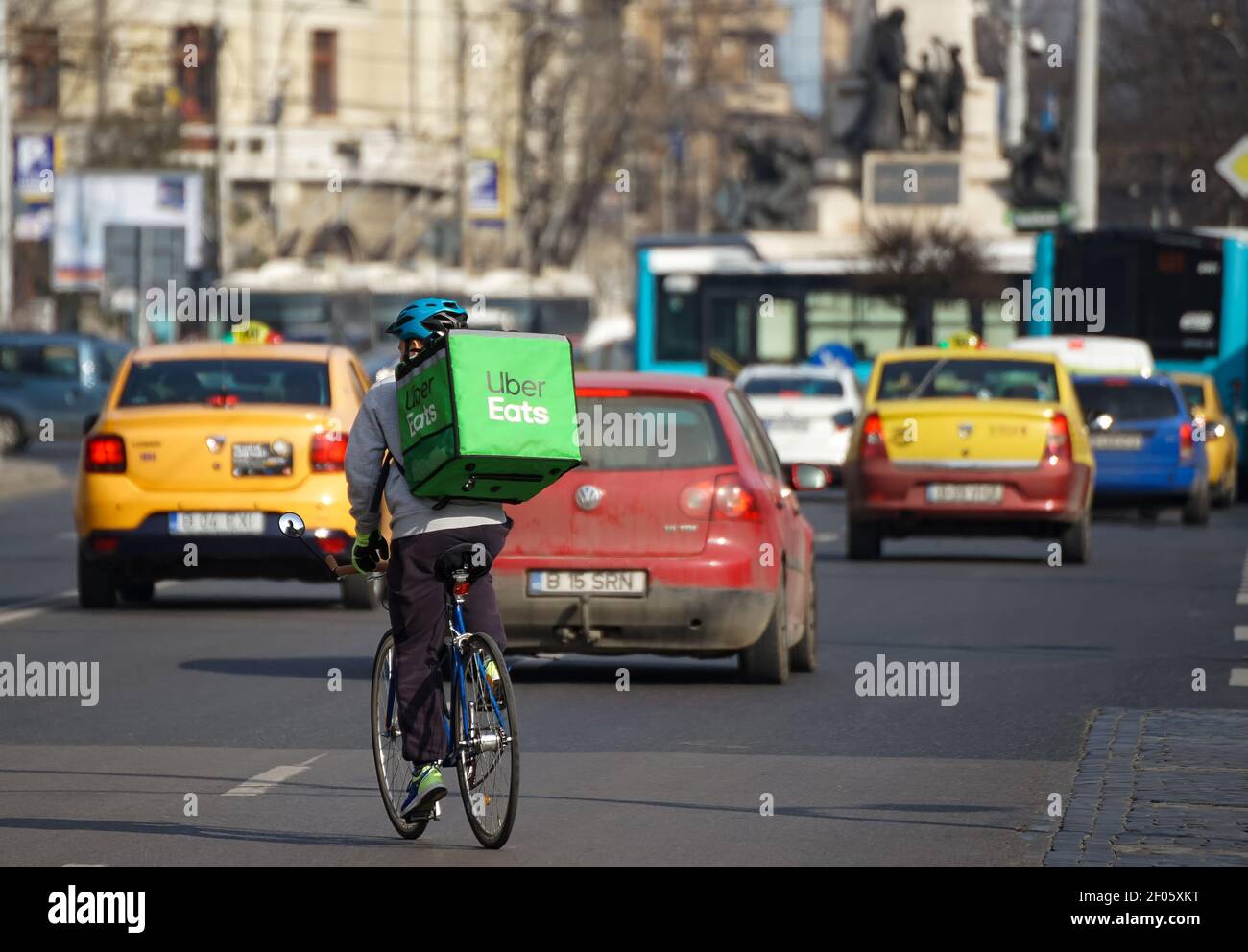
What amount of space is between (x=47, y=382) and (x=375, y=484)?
3754 centimetres

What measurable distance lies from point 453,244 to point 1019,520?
62712 mm

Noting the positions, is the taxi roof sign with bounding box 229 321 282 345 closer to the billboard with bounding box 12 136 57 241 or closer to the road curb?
the road curb

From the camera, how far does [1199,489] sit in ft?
97.2

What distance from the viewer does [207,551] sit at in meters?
17.7

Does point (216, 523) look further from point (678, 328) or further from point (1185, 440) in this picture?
point (678, 328)

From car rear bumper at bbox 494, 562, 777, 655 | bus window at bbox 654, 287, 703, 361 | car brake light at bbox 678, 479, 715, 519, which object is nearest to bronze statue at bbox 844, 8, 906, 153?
bus window at bbox 654, 287, 703, 361

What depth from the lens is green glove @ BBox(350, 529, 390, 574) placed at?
9.20 meters

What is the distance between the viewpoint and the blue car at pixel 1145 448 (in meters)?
29.5

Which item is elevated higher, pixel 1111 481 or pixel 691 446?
pixel 691 446

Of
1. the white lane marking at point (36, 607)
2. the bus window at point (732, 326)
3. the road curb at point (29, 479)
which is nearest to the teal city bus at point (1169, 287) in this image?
the bus window at point (732, 326)

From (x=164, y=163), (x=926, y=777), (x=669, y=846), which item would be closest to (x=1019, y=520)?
(x=926, y=777)

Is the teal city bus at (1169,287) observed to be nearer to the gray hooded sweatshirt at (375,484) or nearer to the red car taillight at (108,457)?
the red car taillight at (108,457)

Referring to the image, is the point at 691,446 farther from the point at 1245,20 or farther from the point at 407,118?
the point at 407,118

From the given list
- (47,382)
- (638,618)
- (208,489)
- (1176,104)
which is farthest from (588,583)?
(1176,104)
